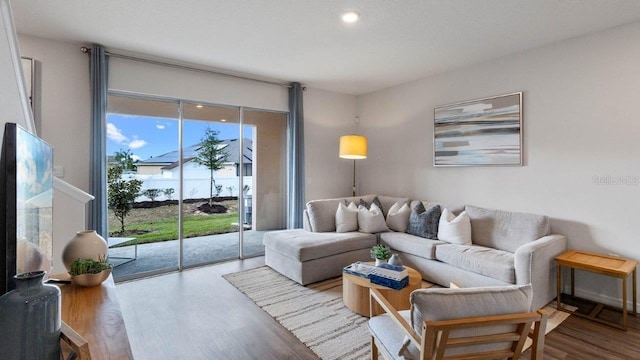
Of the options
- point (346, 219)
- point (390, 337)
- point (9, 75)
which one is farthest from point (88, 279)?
point (346, 219)

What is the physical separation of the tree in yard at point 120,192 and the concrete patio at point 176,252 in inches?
17.5

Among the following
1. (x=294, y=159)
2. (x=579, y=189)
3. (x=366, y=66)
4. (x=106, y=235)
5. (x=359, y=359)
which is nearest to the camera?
(x=359, y=359)

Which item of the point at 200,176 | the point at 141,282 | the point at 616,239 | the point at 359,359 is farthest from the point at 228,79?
the point at 616,239

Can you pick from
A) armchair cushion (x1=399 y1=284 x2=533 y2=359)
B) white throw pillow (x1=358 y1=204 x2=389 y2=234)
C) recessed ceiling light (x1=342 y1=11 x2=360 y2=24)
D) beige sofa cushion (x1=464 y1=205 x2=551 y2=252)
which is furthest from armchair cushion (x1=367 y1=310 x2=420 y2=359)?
recessed ceiling light (x1=342 y1=11 x2=360 y2=24)

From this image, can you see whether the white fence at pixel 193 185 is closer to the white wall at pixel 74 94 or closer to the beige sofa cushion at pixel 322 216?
the white wall at pixel 74 94

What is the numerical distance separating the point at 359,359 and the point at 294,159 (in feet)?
11.1

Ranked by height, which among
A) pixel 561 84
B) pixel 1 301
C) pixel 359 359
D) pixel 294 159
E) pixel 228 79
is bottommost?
pixel 359 359

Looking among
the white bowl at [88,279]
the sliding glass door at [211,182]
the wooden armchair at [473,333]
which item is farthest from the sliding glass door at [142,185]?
the wooden armchair at [473,333]

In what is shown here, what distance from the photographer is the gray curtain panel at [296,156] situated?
5172mm

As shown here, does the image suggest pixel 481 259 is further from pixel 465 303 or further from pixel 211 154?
pixel 211 154

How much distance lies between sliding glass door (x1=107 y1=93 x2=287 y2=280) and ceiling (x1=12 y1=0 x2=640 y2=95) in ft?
2.71

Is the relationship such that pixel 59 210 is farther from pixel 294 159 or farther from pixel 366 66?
pixel 366 66

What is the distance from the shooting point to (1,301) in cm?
86

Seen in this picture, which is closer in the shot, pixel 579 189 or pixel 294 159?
pixel 579 189
